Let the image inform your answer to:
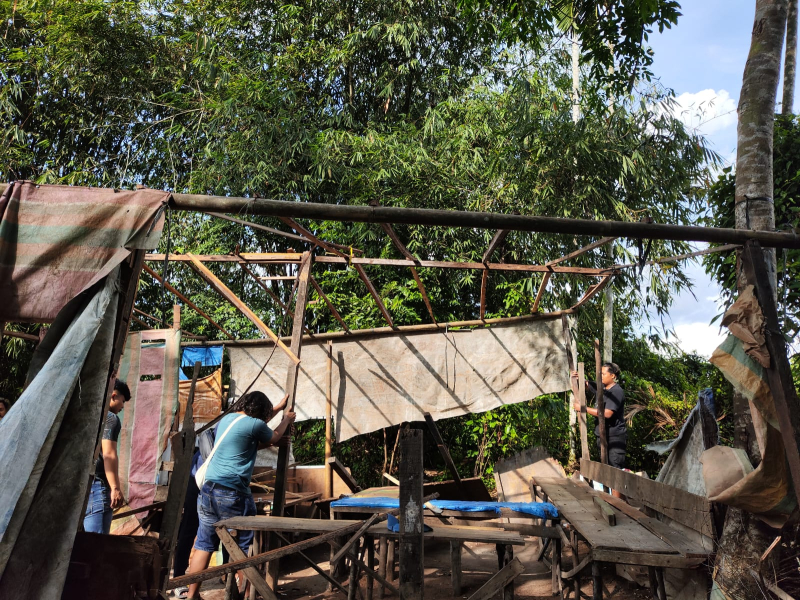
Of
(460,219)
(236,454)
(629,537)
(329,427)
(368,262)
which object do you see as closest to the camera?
(460,219)

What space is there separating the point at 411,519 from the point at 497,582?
43.8 inches

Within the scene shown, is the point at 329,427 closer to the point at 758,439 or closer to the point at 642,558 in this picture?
the point at 642,558

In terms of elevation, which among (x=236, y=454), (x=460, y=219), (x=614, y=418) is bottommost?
(x=236, y=454)

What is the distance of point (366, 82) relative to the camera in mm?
13070

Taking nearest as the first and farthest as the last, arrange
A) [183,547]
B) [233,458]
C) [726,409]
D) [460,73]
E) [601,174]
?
[233,458] → [183,547] → [726,409] → [601,174] → [460,73]

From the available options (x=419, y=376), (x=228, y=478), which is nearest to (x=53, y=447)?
(x=228, y=478)

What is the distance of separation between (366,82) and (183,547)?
1020 centimetres

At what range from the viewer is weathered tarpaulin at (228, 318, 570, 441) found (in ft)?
27.3

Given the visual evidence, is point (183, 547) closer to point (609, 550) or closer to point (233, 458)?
point (233, 458)

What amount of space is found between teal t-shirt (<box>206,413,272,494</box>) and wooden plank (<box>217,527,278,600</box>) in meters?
0.44

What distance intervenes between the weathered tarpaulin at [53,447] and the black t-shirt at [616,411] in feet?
17.6

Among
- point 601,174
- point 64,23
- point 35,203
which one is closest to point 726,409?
point 601,174

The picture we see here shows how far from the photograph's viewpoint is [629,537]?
13.5 ft

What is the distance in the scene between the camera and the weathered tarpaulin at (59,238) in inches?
128
